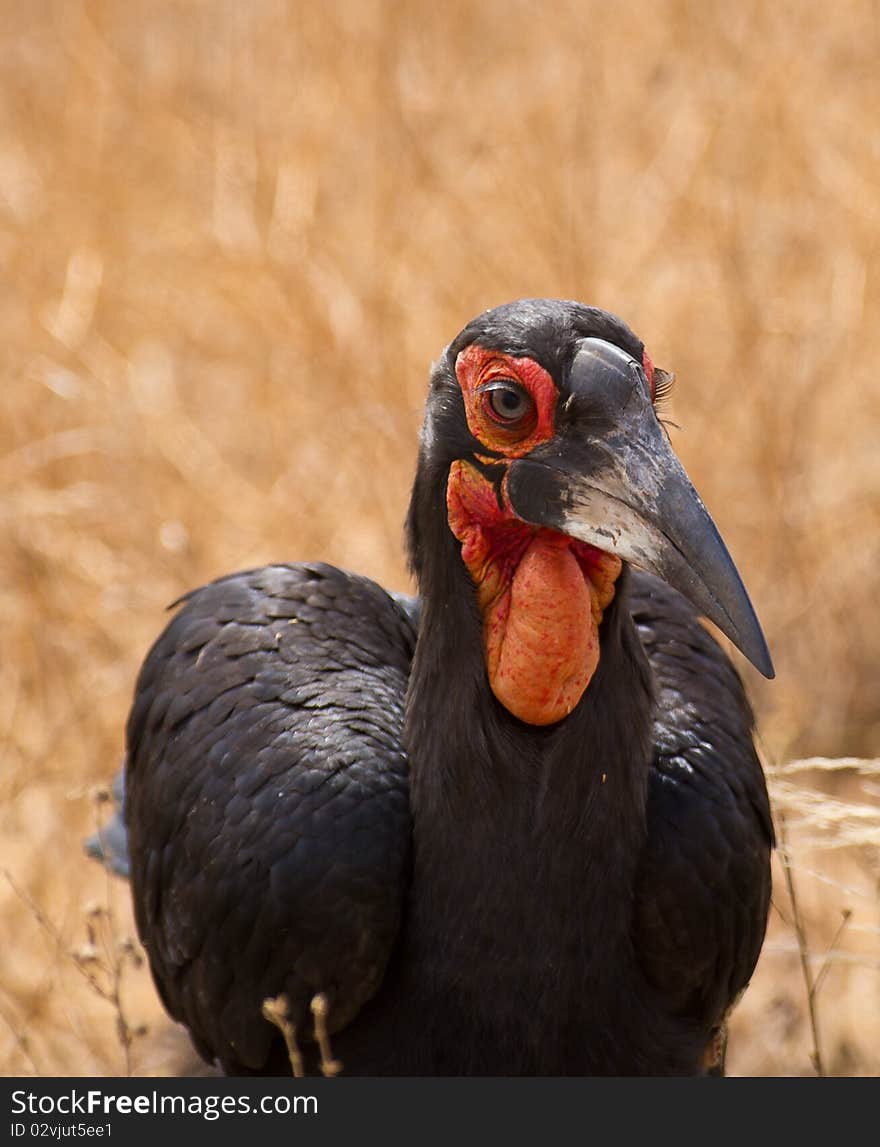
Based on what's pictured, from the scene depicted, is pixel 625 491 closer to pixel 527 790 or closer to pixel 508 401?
pixel 508 401

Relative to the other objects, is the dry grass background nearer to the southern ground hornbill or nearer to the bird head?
the southern ground hornbill

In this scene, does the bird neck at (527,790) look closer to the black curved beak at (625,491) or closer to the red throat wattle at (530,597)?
the red throat wattle at (530,597)

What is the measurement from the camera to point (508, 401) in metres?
2.71

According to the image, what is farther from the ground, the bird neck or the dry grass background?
the dry grass background

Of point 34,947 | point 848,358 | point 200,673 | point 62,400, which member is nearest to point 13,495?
point 62,400

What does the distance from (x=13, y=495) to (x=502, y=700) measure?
2.84m

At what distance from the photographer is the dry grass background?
511 cm

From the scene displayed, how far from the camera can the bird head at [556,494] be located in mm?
2561

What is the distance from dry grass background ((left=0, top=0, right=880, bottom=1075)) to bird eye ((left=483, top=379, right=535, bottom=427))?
2252mm

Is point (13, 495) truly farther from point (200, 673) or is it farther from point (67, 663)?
point (200, 673)

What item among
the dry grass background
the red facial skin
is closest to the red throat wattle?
the red facial skin

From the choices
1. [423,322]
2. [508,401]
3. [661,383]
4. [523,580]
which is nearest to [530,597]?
[523,580]

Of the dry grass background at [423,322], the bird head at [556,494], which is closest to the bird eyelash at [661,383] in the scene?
the bird head at [556,494]

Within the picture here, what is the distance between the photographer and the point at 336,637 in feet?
11.2
